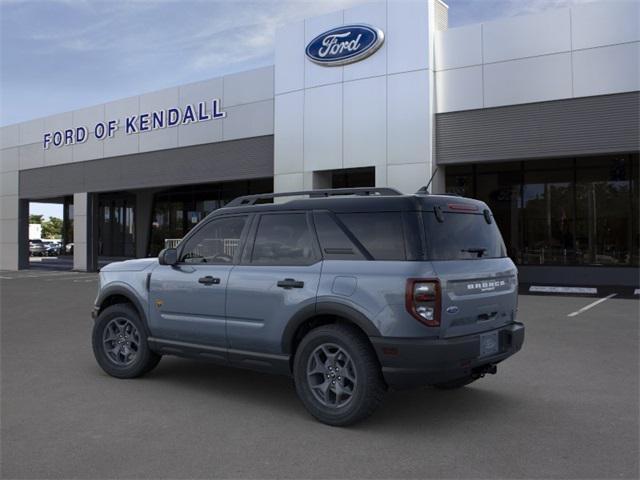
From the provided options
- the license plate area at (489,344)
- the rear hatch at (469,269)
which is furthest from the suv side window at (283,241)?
the license plate area at (489,344)

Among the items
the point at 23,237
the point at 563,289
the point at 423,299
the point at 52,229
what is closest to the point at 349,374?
the point at 423,299

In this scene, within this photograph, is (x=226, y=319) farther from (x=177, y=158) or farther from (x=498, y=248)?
(x=177, y=158)

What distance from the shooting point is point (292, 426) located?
15.0 ft

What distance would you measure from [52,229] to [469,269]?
95118mm

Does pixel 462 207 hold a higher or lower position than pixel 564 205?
lower

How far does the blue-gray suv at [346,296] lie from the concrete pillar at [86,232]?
72.1 feet

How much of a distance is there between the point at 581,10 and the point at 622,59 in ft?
5.35

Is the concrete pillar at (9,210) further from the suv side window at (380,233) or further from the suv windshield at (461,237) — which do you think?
the suv windshield at (461,237)

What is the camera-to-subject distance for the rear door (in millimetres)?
4820

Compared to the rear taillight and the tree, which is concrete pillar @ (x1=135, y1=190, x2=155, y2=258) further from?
the tree

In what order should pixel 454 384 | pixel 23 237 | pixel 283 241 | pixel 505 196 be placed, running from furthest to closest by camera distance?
pixel 23 237, pixel 505 196, pixel 454 384, pixel 283 241

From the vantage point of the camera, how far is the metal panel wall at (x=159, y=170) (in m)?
19.9

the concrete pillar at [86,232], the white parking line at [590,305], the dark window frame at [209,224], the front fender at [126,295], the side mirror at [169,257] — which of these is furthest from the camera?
the concrete pillar at [86,232]

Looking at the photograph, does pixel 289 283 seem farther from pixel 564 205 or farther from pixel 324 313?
pixel 564 205
